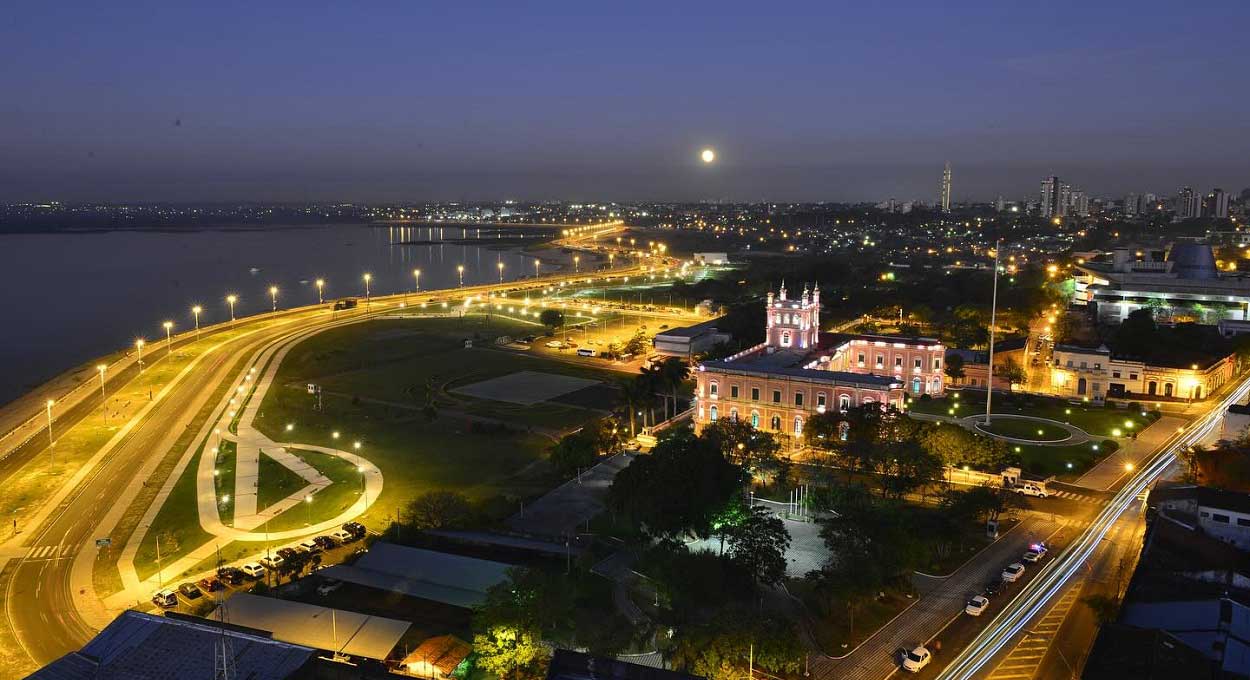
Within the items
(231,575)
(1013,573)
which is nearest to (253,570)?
(231,575)

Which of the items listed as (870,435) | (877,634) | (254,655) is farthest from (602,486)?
(254,655)

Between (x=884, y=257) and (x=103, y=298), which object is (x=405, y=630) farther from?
(x=884, y=257)

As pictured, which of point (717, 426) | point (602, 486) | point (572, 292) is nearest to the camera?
point (602, 486)

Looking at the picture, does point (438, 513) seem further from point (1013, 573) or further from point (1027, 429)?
point (1027, 429)

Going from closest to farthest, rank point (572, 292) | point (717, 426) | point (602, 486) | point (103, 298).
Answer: point (602, 486) < point (717, 426) < point (103, 298) < point (572, 292)

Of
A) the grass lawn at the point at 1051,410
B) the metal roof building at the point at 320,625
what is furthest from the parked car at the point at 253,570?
the grass lawn at the point at 1051,410

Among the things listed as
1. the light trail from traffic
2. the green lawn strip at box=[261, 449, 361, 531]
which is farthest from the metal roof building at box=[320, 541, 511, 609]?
the light trail from traffic
